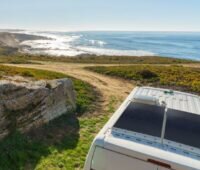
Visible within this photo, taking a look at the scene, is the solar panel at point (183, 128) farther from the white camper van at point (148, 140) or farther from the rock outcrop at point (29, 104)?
the rock outcrop at point (29, 104)

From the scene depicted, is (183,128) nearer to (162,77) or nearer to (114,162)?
(114,162)

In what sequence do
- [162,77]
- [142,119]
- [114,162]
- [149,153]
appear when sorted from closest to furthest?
[149,153], [114,162], [142,119], [162,77]

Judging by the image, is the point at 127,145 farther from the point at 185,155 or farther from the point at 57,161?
the point at 57,161

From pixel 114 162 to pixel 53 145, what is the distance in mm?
6599

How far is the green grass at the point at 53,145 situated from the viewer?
10031 mm

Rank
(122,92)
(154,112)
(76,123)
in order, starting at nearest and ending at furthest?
(154,112) → (76,123) → (122,92)

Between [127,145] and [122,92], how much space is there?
1784 cm

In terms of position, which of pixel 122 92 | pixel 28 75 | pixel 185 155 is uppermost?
pixel 185 155

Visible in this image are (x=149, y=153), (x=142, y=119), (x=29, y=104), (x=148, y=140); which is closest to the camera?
(x=149, y=153)

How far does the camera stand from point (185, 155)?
556cm

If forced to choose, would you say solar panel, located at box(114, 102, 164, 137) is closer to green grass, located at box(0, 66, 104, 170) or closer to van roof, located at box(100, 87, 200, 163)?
van roof, located at box(100, 87, 200, 163)

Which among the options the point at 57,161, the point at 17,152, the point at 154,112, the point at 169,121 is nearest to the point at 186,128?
the point at 169,121

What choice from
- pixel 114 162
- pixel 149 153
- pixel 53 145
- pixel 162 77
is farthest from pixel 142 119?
pixel 162 77

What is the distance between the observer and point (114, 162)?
18.7 ft
